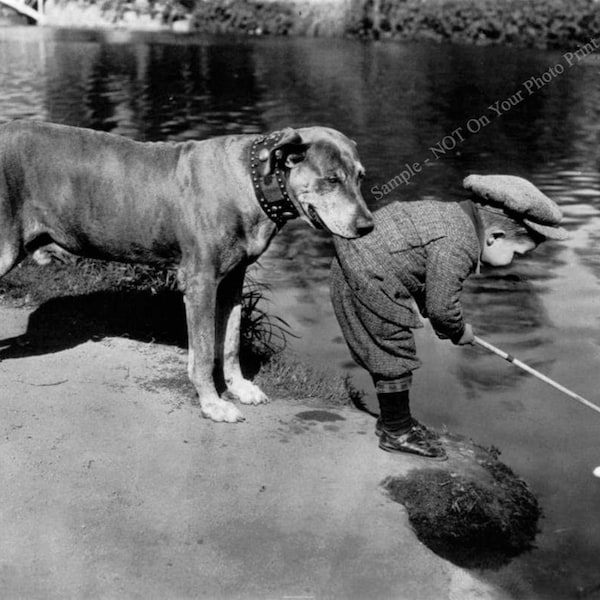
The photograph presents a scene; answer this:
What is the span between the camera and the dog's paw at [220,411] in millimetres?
5652

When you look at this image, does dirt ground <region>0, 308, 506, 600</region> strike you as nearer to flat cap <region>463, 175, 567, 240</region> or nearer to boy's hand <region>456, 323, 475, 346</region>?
boy's hand <region>456, 323, 475, 346</region>

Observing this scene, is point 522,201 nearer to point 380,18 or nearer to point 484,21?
point 484,21

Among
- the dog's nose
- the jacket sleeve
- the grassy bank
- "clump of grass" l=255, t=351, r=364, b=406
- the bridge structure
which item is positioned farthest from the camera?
the bridge structure

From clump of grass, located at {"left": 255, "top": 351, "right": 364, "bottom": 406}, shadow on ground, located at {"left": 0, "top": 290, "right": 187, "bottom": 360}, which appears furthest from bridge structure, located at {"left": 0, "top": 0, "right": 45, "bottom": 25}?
clump of grass, located at {"left": 255, "top": 351, "right": 364, "bottom": 406}

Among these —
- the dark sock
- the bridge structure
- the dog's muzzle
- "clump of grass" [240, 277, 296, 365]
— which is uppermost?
the dog's muzzle

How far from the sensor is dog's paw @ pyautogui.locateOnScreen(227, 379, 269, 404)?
6031 millimetres

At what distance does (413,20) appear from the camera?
37000 millimetres

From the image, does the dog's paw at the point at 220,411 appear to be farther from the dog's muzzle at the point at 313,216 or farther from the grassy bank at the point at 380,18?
the grassy bank at the point at 380,18

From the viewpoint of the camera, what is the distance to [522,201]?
5.10 m

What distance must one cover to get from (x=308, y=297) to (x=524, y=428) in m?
3.48

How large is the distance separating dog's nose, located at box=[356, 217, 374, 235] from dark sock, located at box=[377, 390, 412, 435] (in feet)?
3.61

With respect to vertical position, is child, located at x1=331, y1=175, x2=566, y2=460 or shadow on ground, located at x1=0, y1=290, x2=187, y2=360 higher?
child, located at x1=331, y1=175, x2=566, y2=460

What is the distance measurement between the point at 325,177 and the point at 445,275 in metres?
0.89

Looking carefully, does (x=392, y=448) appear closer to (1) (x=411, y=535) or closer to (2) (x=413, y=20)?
(1) (x=411, y=535)
